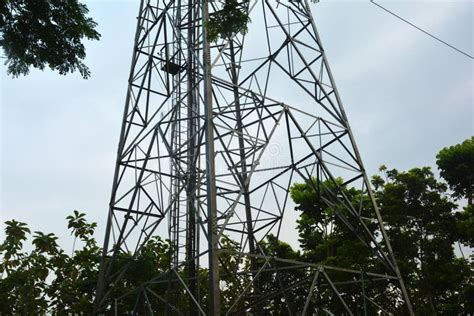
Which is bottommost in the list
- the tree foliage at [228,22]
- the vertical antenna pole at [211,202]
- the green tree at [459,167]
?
the vertical antenna pole at [211,202]

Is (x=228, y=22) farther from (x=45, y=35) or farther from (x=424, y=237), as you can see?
(x=424, y=237)

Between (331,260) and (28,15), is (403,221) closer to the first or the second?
(331,260)

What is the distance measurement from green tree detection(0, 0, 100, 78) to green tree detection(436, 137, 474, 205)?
17.7 m

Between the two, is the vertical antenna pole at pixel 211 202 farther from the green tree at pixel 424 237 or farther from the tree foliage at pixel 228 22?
the green tree at pixel 424 237

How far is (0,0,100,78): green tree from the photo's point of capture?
28.5 ft

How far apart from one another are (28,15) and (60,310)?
13.2m

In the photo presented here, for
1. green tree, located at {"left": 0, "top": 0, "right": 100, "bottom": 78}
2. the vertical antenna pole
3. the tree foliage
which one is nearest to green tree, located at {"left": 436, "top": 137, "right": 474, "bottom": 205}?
the vertical antenna pole

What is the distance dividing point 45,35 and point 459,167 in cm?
1868

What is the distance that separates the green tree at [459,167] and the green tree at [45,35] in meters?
17.7

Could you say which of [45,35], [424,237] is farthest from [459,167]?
[45,35]

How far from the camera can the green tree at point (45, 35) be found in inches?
342

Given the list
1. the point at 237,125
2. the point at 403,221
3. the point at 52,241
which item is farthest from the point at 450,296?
the point at 52,241

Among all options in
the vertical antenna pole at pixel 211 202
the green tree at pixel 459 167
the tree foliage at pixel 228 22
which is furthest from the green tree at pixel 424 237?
the tree foliage at pixel 228 22

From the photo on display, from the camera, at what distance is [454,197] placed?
2223 centimetres
